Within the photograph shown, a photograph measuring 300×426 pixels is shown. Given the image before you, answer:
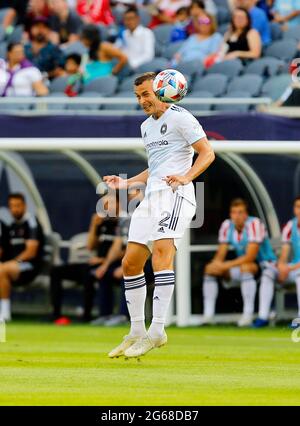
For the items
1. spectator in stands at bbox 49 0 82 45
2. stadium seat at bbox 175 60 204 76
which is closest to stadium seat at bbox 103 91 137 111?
stadium seat at bbox 175 60 204 76

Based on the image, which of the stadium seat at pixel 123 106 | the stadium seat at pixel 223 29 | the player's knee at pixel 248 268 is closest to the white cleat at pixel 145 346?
the player's knee at pixel 248 268

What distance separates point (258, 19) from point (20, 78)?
348 cm

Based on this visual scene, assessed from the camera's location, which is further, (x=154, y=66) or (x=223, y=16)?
(x=223, y=16)

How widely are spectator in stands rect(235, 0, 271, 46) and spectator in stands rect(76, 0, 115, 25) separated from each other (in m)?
2.93

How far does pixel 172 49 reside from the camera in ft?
63.3

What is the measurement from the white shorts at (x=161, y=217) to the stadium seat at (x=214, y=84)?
284 inches

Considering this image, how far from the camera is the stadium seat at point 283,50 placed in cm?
1739

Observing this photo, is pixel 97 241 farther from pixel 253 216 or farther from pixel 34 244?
pixel 253 216

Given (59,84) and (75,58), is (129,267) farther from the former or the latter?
(75,58)

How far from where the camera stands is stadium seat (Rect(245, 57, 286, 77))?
673 inches

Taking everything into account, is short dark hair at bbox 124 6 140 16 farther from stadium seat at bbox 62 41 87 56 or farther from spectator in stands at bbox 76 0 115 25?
spectator in stands at bbox 76 0 115 25

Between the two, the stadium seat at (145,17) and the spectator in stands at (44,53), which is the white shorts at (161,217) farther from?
the stadium seat at (145,17)

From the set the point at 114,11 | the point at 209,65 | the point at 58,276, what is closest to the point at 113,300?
the point at 58,276

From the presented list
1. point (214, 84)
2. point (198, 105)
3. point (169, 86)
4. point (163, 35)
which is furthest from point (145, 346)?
point (163, 35)
